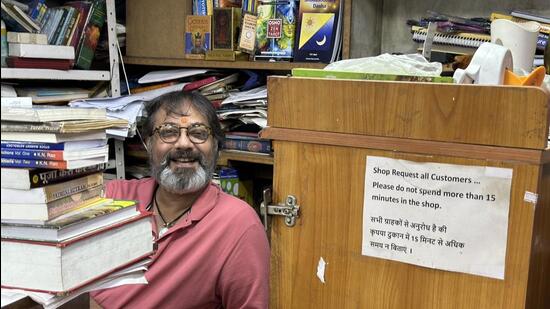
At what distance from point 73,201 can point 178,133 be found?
0.81m

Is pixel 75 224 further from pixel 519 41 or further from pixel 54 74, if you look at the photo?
pixel 54 74

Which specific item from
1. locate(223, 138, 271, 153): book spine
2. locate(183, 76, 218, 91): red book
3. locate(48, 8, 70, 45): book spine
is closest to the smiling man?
locate(223, 138, 271, 153): book spine

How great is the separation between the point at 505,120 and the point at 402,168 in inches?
8.6

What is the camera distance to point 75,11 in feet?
7.27

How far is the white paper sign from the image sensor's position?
1.09 metres

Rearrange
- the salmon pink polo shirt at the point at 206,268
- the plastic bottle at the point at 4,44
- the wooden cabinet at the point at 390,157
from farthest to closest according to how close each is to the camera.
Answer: the plastic bottle at the point at 4,44 → the salmon pink polo shirt at the point at 206,268 → the wooden cabinet at the point at 390,157

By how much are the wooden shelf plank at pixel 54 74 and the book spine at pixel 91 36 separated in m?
0.04

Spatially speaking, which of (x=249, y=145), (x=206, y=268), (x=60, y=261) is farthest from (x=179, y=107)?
(x=60, y=261)

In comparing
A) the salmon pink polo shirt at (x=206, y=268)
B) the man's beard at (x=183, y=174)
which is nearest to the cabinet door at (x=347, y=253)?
the salmon pink polo shirt at (x=206, y=268)

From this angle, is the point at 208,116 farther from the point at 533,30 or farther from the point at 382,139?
the point at 533,30

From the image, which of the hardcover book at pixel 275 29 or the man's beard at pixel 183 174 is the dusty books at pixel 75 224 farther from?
the hardcover book at pixel 275 29

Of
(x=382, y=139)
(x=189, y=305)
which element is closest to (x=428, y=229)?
(x=382, y=139)

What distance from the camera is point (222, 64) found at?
2.23 m

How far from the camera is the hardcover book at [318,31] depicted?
206 cm
